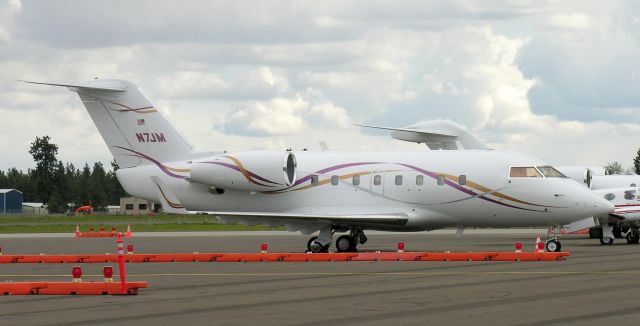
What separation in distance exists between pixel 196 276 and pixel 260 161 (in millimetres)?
10020

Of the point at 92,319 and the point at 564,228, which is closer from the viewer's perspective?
the point at 92,319

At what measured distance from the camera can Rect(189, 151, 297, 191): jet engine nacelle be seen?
35281mm

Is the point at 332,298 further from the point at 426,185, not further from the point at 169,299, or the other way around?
the point at 426,185

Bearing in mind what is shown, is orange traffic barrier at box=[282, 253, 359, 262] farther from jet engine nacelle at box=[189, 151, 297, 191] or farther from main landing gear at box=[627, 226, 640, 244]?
main landing gear at box=[627, 226, 640, 244]

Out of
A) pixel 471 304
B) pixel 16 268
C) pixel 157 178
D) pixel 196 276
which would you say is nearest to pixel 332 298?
pixel 471 304

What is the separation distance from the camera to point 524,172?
3397cm

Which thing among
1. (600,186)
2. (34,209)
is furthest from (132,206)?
(600,186)

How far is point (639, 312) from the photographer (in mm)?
16469

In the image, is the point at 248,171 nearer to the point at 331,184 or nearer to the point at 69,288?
the point at 331,184

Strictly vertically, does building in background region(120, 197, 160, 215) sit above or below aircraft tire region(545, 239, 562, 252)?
above

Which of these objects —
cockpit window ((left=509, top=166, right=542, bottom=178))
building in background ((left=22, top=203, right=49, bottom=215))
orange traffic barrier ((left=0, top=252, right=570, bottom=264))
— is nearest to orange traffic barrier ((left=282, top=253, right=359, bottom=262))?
orange traffic barrier ((left=0, top=252, right=570, bottom=264))

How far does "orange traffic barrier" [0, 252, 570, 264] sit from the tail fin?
4887mm

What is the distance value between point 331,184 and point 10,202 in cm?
15096

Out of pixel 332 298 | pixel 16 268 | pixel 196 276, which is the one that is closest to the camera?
pixel 332 298
